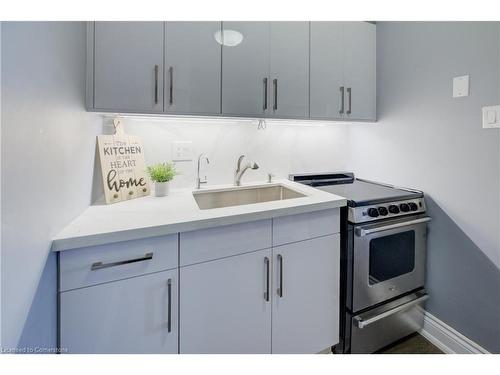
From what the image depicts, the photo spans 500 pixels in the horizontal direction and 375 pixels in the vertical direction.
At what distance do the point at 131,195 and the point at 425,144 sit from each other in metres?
1.78

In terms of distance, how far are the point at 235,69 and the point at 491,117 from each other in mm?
1329

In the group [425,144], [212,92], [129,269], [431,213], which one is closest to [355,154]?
[425,144]

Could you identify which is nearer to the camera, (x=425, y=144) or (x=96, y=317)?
(x=96, y=317)

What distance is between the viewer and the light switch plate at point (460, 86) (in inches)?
51.2

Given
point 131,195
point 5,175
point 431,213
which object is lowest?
point 431,213

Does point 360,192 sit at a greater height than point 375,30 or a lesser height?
lesser

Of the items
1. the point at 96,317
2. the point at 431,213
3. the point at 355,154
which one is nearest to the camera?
the point at 96,317

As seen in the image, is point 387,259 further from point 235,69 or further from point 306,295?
point 235,69

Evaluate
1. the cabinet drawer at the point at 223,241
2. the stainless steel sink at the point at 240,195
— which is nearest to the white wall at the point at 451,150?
the stainless steel sink at the point at 240,195

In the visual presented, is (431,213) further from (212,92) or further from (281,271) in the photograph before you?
(212,92)

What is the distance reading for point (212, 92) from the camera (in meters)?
1.32

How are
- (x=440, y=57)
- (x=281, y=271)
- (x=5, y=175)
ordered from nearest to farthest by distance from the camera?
(x=5, y=175) → (x=281, y=271) → (x=440, y=57)

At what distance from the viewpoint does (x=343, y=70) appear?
65.7 inches

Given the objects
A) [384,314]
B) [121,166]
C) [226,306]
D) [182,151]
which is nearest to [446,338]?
[384,314]
